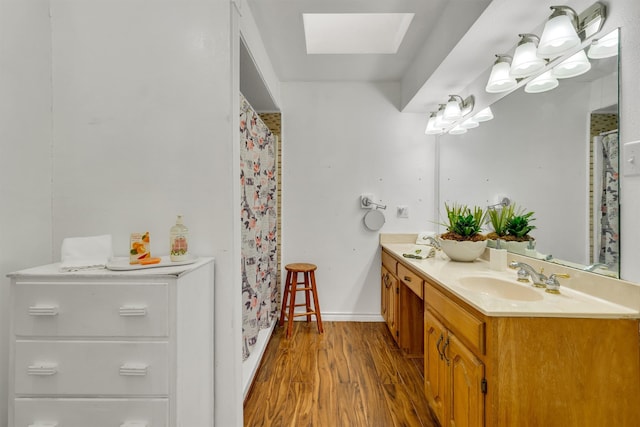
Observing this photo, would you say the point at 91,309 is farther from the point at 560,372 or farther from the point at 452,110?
the point at 452,110

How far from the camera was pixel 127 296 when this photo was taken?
102 cm

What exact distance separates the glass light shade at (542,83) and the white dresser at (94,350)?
6.54ft

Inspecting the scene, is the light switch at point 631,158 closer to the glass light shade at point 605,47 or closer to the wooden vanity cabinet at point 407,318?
the glass light shade at point 605,47

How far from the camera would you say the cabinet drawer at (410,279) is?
1741 mm

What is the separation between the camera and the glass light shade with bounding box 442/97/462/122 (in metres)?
2.32

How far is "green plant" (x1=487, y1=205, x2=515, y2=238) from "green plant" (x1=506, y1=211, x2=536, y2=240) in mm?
25

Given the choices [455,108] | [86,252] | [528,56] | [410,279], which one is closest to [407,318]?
[410,279]

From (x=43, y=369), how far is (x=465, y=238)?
7.27 ft

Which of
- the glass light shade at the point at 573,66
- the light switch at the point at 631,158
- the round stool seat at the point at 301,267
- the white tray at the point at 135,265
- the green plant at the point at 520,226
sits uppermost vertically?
the glass light shade at the point at 573,66

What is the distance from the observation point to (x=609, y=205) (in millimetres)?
1170

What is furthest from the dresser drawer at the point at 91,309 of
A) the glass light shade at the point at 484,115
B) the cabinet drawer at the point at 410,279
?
the glass light shade at the point at 484,115

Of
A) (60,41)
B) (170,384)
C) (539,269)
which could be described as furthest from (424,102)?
(170,384)

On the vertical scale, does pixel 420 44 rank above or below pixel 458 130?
above

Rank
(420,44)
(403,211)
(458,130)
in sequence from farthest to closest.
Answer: (403,211) → (458,130) → (420,44)
